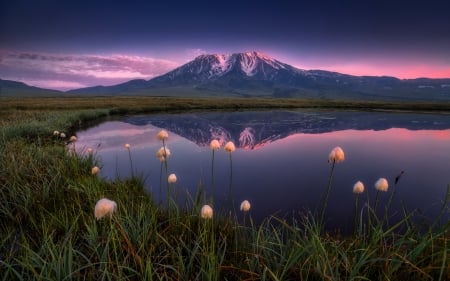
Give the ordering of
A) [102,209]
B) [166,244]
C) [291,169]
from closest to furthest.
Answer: [102,209], [166,244], [291,169]

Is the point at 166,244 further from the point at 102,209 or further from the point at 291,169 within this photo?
the point at 291,169

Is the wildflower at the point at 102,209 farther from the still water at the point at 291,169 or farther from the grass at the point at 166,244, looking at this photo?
the still water at the point at 291,169

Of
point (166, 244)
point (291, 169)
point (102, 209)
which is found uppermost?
point (102, 209)

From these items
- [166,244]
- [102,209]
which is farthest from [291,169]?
[102,209]

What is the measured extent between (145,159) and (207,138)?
8849 mm

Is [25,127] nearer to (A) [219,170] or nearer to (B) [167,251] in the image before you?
(A) [219,170]

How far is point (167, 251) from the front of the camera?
153 inches

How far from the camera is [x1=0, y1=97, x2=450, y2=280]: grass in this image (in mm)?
3168

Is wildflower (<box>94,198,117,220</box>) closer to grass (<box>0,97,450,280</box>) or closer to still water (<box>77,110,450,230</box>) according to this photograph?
grass (<box>0,97,450,280</box>)

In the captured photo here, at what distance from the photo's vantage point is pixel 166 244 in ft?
13.8

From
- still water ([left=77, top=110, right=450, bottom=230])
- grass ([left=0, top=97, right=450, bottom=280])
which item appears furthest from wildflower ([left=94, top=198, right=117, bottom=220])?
still water ([left=77, top=110, right=450, bottom=230])

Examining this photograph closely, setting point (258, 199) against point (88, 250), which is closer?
point (88, 250)

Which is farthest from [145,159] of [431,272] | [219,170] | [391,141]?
[391,141]

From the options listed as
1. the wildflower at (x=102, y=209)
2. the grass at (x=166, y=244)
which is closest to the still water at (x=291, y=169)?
the grass at (x=166, y=244)
